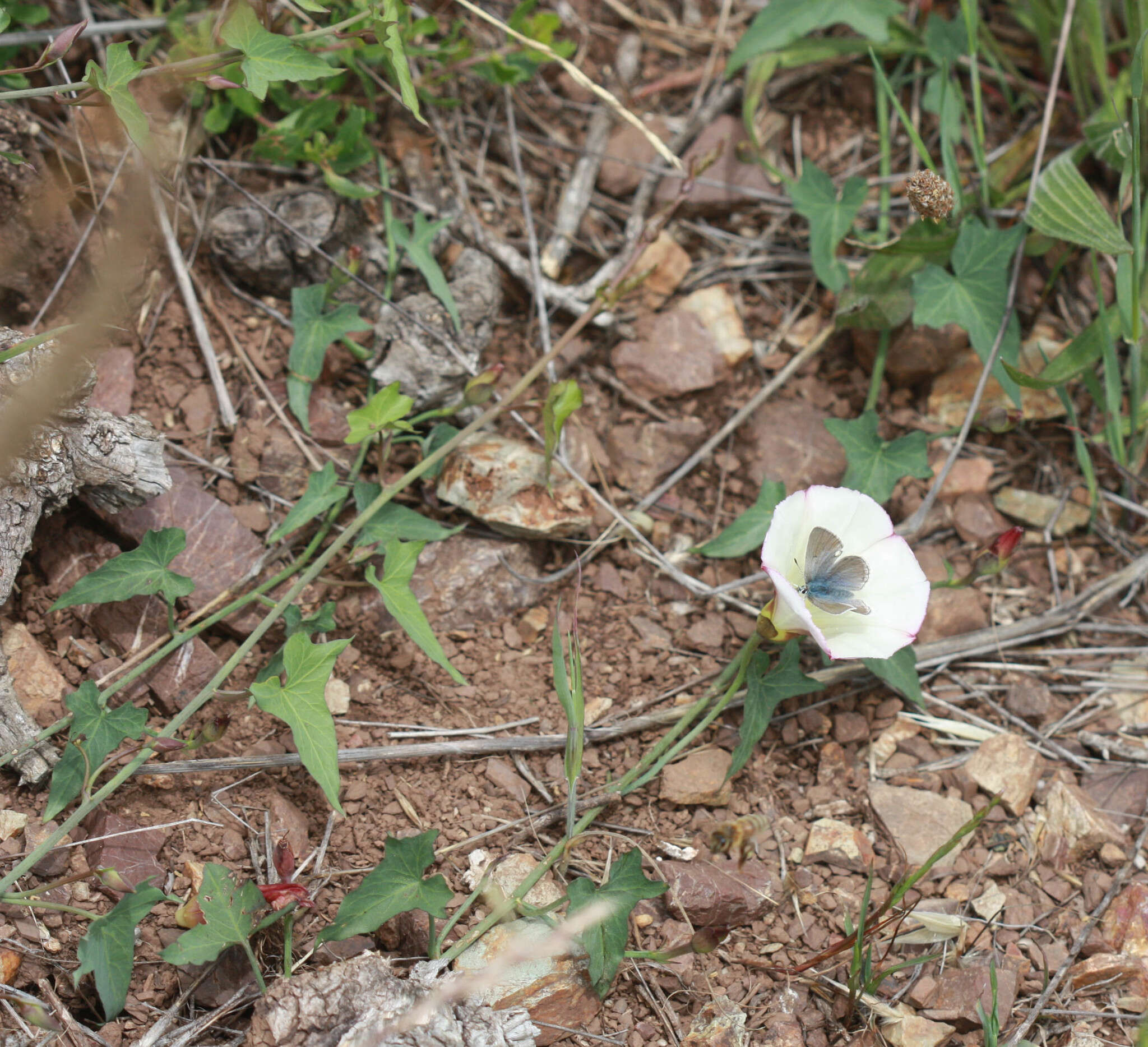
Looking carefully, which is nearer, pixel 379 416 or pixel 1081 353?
pixel 379 416

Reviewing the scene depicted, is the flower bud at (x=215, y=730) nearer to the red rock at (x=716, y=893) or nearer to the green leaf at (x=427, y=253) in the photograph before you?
the red rock at (x=716, y=893)

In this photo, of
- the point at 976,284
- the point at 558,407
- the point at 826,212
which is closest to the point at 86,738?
the point at 558,407

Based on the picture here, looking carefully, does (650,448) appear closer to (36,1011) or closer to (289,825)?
(289,825)

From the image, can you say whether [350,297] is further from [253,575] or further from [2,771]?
[2,771]

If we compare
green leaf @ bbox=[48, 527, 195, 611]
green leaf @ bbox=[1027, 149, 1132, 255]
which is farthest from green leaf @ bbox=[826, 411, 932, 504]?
green leaf @ bbox=[48, 527, 195, 611]

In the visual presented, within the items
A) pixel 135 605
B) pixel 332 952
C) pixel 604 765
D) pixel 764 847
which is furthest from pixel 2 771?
pixel 764 847

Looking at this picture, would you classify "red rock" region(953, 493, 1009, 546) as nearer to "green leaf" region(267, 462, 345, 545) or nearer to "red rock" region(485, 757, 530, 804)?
"red rock" region(485, 757, 530, 804)

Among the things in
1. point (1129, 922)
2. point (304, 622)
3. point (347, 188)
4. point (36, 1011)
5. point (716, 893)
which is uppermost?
point (347, 188)
